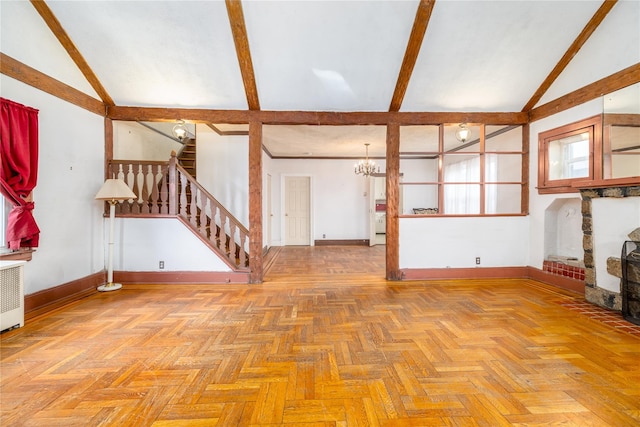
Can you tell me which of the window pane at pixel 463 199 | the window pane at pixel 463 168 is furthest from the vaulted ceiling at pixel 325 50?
the window pane at pixel 463 199

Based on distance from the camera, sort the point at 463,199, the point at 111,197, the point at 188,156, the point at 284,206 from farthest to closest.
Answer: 1. the point at 284,206
2. the point at 463,199
3. the point at 188,156
4. the point at 111,197

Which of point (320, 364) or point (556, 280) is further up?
point (556, 280)

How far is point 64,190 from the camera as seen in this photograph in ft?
11.8

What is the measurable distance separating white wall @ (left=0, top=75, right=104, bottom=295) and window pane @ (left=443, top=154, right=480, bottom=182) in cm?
732

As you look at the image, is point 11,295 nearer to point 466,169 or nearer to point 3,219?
point 3,219

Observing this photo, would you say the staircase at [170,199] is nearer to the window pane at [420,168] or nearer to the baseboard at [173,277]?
the baseboard at [173,277]

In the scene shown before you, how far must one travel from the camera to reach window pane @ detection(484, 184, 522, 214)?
5.36 meters

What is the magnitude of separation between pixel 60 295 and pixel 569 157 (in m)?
6.98

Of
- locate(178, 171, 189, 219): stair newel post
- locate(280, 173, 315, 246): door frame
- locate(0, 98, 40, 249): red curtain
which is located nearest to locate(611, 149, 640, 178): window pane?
locate(178, 171, 189, 219): stair newel post

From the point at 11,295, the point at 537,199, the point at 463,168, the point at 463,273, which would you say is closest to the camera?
the point at 11,295

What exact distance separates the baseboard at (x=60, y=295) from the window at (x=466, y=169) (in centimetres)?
481

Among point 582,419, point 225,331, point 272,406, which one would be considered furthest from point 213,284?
point 582,419

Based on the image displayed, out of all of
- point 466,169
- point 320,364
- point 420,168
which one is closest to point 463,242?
point 466,169

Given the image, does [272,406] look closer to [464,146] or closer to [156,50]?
[156,50]
